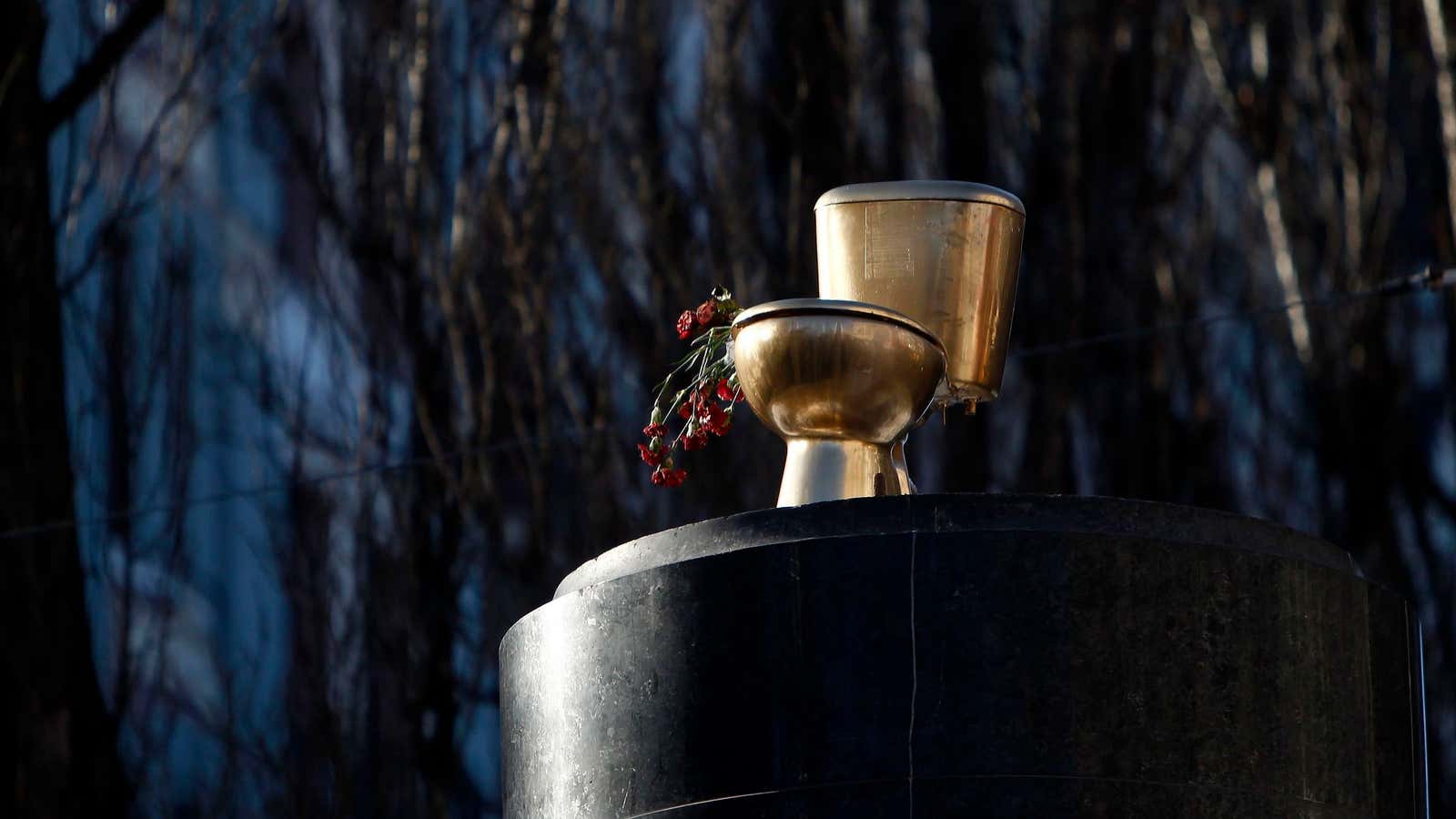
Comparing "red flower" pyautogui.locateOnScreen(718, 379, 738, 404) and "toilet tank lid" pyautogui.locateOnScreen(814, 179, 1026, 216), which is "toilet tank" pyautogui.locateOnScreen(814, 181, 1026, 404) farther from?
"red flower" pyautogui.locateOnScreen(718, 379, 738, 404)

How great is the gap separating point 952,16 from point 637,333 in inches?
70.7

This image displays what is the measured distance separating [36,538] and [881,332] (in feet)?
19.6

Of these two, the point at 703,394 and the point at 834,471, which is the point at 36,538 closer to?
the point at 703,394

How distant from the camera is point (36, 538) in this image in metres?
8.78

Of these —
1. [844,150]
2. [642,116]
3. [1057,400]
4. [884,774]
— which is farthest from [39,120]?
[884,774]

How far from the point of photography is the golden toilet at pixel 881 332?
341 cm

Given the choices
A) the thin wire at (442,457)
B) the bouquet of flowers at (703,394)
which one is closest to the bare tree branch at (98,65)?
the thin wire at (442,457)

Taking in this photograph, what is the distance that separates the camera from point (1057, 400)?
30.5ft

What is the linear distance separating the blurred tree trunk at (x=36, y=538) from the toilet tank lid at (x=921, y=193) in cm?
546

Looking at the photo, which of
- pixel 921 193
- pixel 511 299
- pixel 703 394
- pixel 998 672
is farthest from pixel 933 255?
pixel 511 299

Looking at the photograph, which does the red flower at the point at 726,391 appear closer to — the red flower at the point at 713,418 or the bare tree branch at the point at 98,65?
the red flower at the point at 713,418

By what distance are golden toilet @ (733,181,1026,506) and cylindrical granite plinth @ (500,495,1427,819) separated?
0.29 meters

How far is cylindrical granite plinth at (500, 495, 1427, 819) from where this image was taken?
2.99 m

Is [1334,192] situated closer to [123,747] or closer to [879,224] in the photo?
[123,747]
